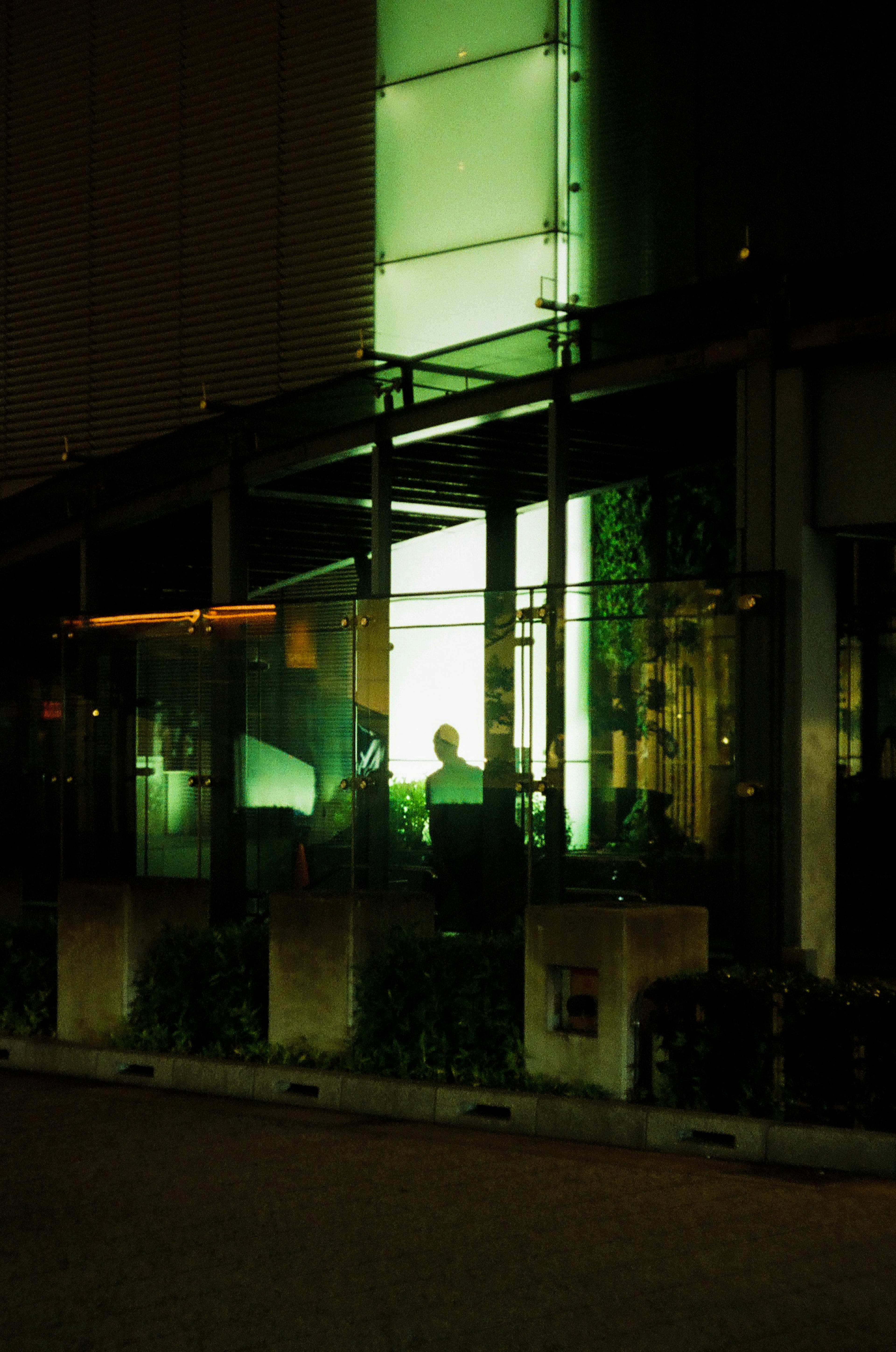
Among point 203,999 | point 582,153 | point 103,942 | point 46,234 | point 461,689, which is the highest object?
point 46,234

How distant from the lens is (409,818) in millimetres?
14102

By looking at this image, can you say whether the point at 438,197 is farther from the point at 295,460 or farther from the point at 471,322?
the point at 295,460

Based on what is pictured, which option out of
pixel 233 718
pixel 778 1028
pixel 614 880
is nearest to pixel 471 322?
pixel 233 718

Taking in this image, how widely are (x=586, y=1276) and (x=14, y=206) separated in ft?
69.4

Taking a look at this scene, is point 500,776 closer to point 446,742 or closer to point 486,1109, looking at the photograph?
point 446,742

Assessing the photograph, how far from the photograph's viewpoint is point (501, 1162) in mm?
8352

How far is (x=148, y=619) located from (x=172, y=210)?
8.77m

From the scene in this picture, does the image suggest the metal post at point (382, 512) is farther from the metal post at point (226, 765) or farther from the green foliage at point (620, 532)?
the green foliage at point (620, 532)

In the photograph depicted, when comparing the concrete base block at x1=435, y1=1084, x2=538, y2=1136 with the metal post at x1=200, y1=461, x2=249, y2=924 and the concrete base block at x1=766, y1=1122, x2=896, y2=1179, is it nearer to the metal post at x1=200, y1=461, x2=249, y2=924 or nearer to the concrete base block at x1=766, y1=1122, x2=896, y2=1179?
the concrete base block at x1=766, y1=1122, x2=896, y2=1179

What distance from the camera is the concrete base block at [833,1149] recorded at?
317 inches

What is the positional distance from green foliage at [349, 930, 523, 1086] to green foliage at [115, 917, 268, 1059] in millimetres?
832

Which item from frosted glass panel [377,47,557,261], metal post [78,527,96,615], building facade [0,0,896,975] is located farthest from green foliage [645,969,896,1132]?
metal post [78,527,96,615]

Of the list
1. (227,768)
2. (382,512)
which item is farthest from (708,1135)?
(382,512)

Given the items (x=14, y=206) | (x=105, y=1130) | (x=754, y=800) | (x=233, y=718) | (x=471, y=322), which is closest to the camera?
(x=105, y=1130)
